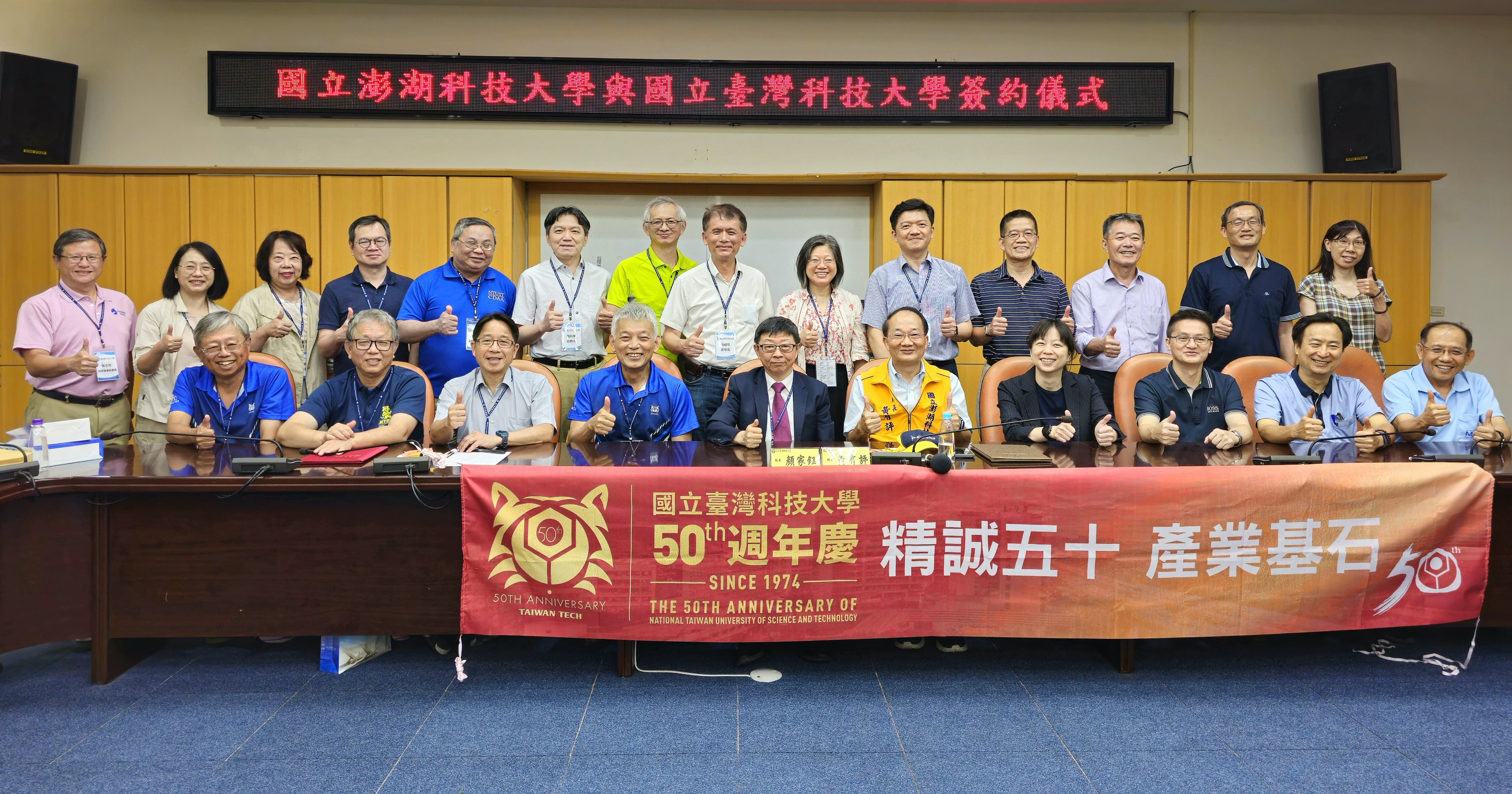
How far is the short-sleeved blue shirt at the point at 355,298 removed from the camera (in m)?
3.62

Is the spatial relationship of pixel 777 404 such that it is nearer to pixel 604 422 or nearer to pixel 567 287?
pixel 604 422

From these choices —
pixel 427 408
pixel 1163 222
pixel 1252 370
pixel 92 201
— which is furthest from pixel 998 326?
pixel 92 201

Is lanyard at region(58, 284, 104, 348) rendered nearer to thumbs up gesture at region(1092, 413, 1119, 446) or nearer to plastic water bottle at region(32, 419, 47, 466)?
plastic water bottle at region(32, 419, 47, 466)

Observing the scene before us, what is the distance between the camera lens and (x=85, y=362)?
3.19m

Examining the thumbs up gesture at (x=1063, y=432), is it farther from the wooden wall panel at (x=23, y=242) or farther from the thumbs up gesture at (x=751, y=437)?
the wooden wall panel at (x=23, y=242)

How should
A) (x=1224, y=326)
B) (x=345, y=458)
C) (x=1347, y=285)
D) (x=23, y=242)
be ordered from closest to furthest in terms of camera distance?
(x=345, y=458)
(x=1224, y=326)
(x=1347, y=285)
(x=23, y=242)

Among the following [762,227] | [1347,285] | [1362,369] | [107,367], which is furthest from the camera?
[762,227]

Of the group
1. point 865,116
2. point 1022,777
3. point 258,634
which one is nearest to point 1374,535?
point 1022,777

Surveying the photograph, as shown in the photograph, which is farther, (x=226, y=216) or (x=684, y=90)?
(x=684, y=90)

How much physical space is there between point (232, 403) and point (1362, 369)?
4.31 metres

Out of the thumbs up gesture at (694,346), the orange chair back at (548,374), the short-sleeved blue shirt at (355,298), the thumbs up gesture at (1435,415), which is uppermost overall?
the short-sleeved blue shirt at (355,298)

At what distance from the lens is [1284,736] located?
2072 mm

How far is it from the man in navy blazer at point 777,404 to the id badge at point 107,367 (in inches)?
93.0

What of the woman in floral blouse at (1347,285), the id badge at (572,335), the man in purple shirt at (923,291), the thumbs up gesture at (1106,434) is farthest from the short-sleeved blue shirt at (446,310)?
the woman in floral blouse at (1347,285)
